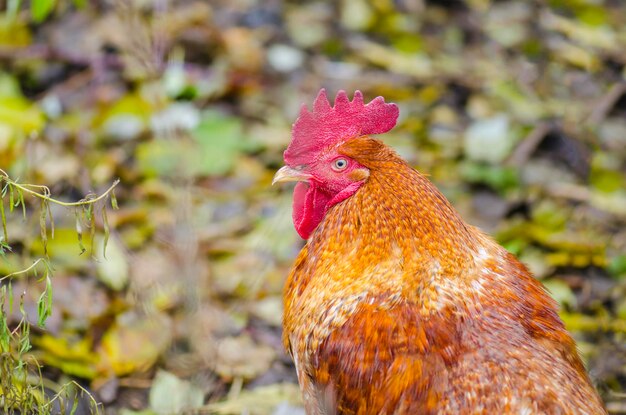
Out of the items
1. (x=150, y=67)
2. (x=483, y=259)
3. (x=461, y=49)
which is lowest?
(x=461, y=49)

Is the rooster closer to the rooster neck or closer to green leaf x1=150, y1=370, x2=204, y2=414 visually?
the rooster neck

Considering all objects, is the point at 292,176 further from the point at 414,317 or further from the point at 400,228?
the point at 414,317

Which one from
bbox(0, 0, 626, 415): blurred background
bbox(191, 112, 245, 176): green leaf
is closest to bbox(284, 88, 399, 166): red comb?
bbox(0, 0, 626, 415): blurred background

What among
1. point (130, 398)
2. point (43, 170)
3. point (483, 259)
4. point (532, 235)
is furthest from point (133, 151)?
point (483, 259)

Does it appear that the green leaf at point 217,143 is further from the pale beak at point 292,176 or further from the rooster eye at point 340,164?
the rooster eye at point 340,164

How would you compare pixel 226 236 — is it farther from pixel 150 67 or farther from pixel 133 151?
pixel 150 67

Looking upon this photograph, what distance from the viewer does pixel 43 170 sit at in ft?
15.9

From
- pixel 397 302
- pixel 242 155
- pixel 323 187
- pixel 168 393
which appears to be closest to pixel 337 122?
pixel 323 187

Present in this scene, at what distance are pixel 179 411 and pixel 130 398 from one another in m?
0.29

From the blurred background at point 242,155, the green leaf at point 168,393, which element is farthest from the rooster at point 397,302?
the green leaf at point 168,393

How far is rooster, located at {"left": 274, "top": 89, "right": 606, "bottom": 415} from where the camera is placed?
8.13 ft

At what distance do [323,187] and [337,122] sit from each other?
24cm

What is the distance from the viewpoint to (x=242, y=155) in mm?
5352

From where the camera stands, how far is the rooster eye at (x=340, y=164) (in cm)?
292
